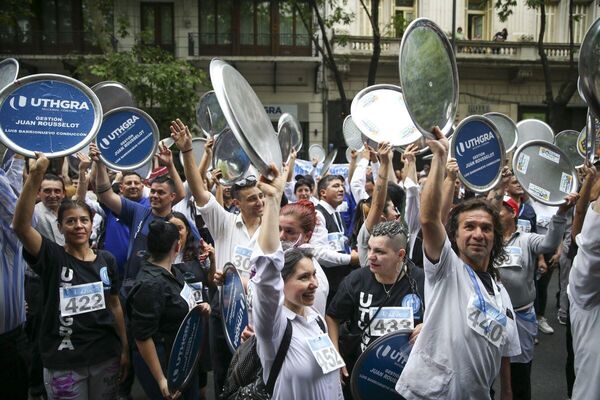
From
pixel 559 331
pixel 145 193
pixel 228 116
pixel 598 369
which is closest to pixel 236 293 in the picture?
pixel 228 116

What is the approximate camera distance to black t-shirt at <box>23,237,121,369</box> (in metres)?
3.44

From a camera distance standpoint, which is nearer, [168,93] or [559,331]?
[559,331]

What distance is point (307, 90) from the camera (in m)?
21.8

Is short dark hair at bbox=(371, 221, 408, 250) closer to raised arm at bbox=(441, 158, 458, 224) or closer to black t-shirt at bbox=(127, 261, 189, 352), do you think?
raised arm at bbox=(441, 158, 458, 224)

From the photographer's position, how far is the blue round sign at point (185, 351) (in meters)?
3.42

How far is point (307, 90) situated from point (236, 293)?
19.2m

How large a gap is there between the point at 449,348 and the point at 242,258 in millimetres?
1663

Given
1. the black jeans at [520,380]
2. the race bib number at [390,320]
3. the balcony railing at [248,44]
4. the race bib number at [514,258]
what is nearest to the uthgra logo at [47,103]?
the race bib number at [390,320]

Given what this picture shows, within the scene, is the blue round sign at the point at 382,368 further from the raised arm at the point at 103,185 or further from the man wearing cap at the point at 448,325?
the raised arm at the point at 103,185

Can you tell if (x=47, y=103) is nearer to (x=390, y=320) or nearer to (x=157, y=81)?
(x=390, y=320)

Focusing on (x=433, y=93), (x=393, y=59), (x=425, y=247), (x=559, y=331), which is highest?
(x=393, y=59)

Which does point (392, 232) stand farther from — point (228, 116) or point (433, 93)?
point (228, 116)

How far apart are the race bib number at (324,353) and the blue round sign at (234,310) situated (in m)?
0.63

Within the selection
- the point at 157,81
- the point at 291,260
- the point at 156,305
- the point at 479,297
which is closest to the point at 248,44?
the point at 157,81
